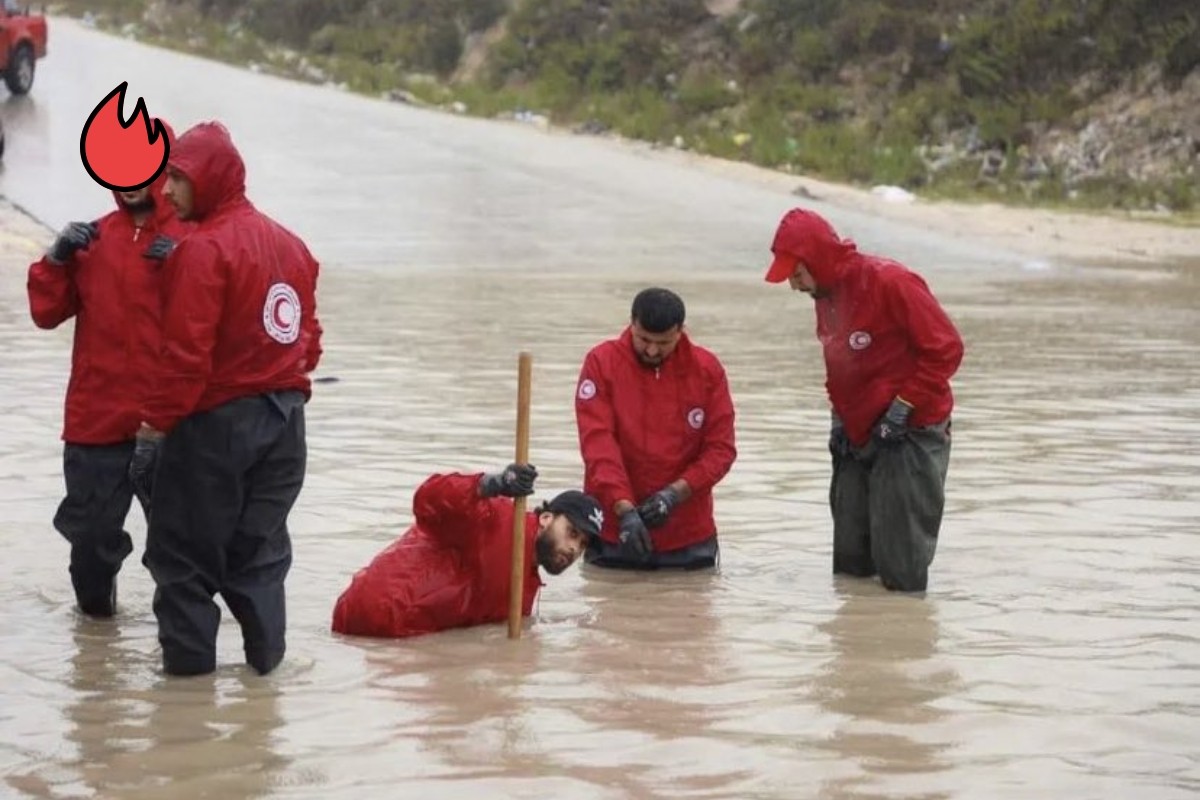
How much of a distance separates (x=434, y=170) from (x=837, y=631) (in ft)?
66.8

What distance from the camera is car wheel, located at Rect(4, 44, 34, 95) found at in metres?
32.4

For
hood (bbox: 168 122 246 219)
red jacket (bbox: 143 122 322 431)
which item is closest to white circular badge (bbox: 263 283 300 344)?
red jacket (bbox: 143 122 322 431)

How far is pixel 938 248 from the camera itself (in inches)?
941

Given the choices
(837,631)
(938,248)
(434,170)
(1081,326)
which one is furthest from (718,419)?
(434,170)

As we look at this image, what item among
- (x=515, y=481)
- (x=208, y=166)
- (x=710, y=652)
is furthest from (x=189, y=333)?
(x=710, y=652)

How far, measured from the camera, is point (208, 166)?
23.6 ft

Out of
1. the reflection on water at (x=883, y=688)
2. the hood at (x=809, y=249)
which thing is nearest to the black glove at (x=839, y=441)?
the reflection on water at (x=883, y=688)

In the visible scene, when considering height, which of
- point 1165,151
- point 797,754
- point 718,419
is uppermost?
point 1165,151

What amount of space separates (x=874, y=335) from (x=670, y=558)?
3.81 feet

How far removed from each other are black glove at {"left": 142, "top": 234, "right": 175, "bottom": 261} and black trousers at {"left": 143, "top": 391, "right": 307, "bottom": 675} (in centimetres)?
73

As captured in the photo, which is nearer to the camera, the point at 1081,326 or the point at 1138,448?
the point at 1138,448

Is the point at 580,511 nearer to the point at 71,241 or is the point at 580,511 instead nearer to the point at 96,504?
the point at 96,504

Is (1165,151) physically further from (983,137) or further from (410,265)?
(410,265)

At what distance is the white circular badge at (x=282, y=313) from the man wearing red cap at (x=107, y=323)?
26.2 inches
